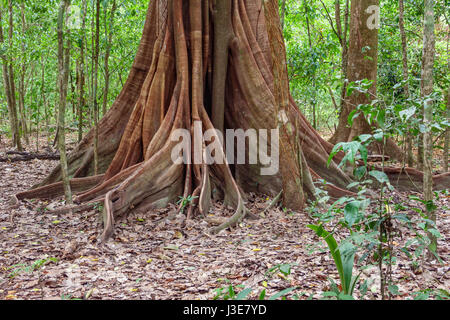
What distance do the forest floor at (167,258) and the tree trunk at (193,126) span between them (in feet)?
1.37

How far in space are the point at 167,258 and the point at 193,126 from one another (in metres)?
2.16

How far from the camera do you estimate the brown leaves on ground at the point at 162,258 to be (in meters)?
3.11

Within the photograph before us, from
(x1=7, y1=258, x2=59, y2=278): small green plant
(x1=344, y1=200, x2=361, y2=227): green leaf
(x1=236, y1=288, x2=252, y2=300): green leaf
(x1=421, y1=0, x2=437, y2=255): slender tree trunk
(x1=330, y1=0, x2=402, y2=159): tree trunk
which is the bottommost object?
(x1=7, y1=258, x2=59, y2=278): small green plant

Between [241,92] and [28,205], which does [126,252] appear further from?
[241,92]

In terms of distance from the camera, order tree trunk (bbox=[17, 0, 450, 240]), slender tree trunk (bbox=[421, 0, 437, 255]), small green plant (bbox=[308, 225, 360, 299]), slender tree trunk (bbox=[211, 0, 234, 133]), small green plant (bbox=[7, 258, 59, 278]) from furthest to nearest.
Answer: slender tree trunk (bbox=[211, 0, 234, 133]) → tree trunk (bbox=[17, 0, 450, 240]) → small green plant (bbox=[7, 258, 59, 278]) → slender tree trunk (bbox=[421, 0, 437, 255]) → small green plant (bbox=[308, 225, 360, 299])

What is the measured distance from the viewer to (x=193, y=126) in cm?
546

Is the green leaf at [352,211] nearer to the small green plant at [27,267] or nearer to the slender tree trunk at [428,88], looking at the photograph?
the slender tree trunk at [428,88]

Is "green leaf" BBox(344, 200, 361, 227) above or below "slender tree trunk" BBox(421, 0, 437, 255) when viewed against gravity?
below

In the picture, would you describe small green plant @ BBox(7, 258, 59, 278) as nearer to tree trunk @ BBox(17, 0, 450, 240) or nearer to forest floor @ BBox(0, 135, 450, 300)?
forest floor @ BBox(0, 135, 450, 300)

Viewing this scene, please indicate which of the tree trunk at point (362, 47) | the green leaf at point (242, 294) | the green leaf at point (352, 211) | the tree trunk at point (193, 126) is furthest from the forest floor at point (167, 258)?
the tree trunk at point (362, 47)

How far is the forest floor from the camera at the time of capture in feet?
10.2

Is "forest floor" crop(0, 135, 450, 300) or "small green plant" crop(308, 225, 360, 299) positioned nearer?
"small green plant" crop(308, 225, 360, 299)

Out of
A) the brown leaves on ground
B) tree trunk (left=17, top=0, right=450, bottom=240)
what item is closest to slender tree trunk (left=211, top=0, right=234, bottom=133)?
tree trunk (left=17, top=0, right=450, bottom=240)
